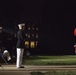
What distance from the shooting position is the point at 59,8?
81.6 m

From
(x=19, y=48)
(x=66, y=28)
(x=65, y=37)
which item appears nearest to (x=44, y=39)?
(x=65, y=37)

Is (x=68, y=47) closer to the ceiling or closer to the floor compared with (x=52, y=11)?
closer to the floor

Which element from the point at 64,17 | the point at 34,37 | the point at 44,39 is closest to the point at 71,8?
the point at 64,17

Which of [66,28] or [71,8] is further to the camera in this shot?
[66,28]

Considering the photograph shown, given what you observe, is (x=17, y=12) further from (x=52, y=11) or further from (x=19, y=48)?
(x=19, y=48)

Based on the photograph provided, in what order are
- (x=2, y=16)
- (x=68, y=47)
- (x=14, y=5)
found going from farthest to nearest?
(x=68, y=47) < (x=14, y=5) < (x=2, y=16)

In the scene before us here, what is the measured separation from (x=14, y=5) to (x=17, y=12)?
1.47 meters

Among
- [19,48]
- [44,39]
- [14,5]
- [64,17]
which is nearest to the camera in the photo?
[19,48]

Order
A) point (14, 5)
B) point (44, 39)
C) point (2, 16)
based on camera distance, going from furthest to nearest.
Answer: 1. point (44, 39)
2. point (14, 5)
3. point (2, 16)

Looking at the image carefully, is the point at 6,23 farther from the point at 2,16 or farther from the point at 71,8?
the point at 71,8

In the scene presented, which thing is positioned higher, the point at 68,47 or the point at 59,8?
the point at 59,8

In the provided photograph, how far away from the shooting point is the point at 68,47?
93.6 meters

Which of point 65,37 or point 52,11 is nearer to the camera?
point 52,11

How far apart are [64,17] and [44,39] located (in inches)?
1585
